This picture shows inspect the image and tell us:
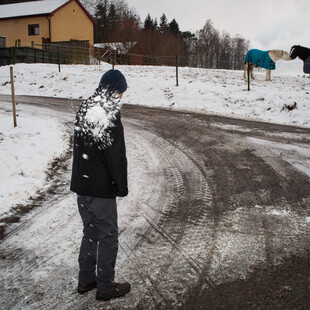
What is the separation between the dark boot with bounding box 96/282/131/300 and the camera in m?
2.93

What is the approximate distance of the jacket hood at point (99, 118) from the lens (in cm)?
279

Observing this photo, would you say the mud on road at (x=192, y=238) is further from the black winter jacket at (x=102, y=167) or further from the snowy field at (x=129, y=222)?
the black winter jacket at (x=102, y=167)

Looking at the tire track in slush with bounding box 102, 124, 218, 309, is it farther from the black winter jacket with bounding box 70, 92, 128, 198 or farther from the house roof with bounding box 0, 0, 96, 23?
the house roof with bounding box 0, 0, 96, 23

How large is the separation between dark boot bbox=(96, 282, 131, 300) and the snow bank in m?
2.45

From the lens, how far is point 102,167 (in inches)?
112

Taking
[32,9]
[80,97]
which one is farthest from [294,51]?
[32,9]

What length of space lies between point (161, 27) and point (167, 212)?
7888 centimetres

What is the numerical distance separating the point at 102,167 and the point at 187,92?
522 inches

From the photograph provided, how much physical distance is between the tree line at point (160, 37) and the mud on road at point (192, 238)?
2753cm

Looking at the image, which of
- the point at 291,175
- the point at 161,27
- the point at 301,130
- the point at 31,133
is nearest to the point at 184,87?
the point at 301,130

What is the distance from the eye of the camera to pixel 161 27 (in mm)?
77250

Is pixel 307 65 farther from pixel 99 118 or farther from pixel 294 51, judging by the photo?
pixel 99 118

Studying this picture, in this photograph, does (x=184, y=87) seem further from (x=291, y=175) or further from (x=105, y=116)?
(x=105, y=116)

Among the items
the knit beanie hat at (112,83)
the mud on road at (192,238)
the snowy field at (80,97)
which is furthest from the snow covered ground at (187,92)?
the knit beanie hat at (112,83)
